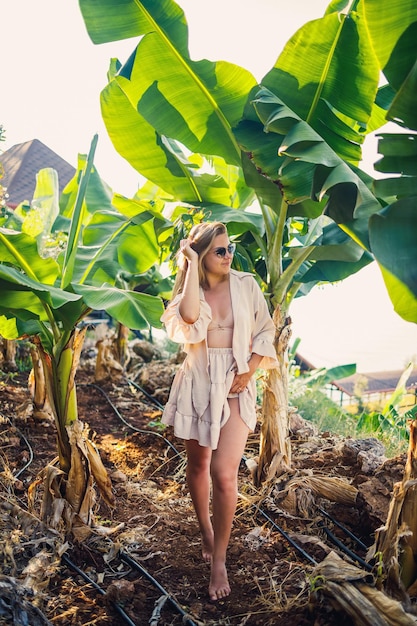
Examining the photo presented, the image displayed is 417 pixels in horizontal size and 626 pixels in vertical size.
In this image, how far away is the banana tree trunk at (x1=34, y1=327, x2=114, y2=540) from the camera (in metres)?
3.14

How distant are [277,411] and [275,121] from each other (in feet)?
5.94

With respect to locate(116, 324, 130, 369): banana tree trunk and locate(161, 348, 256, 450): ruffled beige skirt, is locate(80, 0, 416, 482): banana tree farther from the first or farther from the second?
locate(116, 324, 130, 369): banana tree trunk

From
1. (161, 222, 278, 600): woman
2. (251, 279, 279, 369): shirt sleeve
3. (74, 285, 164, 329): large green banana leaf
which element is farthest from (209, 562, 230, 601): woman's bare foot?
(74, 285, 164, 329): large green banana leaf

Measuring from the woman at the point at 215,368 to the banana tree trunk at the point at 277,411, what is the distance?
0.84 m

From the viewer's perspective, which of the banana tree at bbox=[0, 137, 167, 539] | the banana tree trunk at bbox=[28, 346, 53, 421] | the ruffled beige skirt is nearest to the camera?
the ruffled beige skirt

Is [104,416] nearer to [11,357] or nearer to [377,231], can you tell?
[11,357]

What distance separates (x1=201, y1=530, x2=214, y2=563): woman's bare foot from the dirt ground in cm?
6

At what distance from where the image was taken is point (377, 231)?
81.8 inches

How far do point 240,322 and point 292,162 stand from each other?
2.81ft

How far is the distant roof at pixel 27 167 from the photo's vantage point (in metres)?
11.6

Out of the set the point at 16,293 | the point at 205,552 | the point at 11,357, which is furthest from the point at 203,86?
the point at 11,357

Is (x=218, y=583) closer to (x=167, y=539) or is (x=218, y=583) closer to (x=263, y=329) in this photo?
(x=167, y=539)

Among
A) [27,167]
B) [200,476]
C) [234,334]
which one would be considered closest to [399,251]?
[234,334]

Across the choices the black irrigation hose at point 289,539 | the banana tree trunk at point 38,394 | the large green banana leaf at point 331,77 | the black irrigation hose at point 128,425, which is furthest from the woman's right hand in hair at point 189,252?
the banana tree trunk at point 38,394
